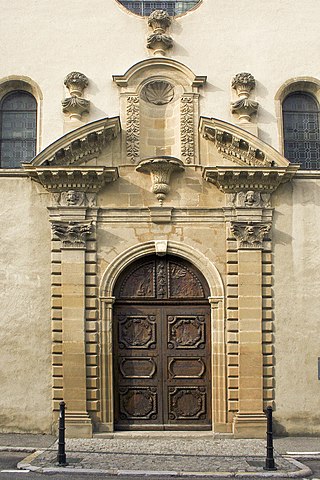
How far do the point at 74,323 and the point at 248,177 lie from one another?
4.59 m

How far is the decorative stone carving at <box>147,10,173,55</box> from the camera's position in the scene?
14.8m

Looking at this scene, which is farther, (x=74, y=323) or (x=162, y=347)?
(x=162, y=347)

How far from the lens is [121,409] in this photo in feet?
46.1

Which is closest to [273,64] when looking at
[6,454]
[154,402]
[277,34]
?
[277,34]

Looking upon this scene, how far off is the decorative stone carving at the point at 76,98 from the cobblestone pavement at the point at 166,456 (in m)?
6.73

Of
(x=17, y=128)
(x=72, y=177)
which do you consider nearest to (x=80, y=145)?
(x=72, y=177)

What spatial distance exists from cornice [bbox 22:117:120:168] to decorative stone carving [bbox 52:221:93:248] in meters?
1.27

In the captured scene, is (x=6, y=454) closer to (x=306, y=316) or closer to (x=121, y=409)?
(x=121, y=409)

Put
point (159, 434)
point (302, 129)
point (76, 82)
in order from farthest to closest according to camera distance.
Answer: point (302, 129)
point (76, 82)
point (159, 434)

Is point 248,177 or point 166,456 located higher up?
point 248,177

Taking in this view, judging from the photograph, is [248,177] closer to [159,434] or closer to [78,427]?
[159,434]

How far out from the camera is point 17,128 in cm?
1506

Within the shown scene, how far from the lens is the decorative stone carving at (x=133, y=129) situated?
14.4 meters

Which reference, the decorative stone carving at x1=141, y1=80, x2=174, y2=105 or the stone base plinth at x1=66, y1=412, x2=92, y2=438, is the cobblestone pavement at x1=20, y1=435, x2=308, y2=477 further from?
the decorative stone carving at x1=141, y1=80, x2=174, y2=105
